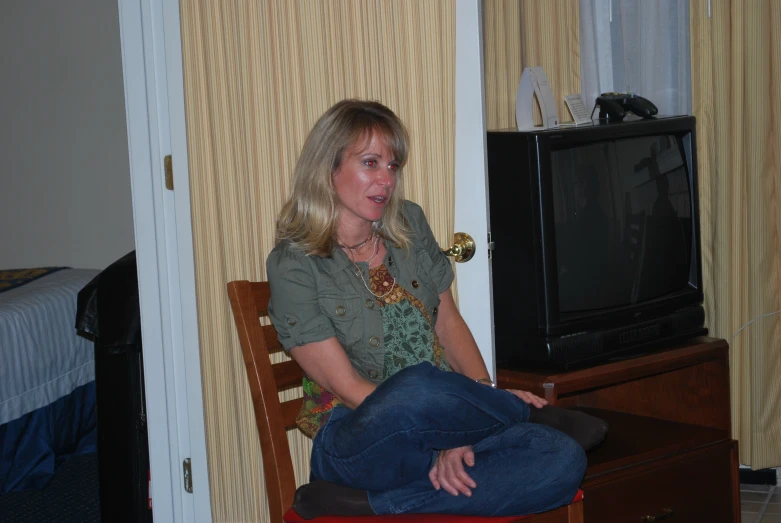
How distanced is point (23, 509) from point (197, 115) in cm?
155

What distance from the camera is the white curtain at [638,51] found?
2.84 metres

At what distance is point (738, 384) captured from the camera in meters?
2.82

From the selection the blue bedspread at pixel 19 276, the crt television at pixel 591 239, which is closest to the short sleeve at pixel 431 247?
the crt television at pixel 591 239

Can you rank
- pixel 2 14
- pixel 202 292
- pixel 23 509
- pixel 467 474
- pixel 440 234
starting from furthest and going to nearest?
pixel 2 14 < pixel 23 509 < pixel 202 292 < pixel 440 234 < pixel 467 474

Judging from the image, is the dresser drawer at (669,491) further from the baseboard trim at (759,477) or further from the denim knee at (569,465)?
the baseboard trim at (759,477)

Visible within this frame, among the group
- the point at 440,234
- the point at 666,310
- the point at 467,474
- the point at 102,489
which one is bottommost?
the point at 102,489

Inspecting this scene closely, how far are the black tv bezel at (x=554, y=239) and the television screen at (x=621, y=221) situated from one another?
0.02 m

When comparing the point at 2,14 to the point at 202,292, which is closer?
the point at 202,292

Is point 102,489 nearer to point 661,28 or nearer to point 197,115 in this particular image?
point 197,115

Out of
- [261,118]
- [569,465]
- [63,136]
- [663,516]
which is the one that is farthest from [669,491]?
[63,136]

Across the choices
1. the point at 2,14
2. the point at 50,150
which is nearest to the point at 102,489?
the point at 50,150

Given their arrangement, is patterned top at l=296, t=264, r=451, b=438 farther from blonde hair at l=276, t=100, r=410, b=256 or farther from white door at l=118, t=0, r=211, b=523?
white door at l=118, t=0, r=211, b=523

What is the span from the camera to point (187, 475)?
7.93 ft

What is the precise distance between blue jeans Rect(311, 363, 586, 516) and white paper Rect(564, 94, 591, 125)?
105cm
